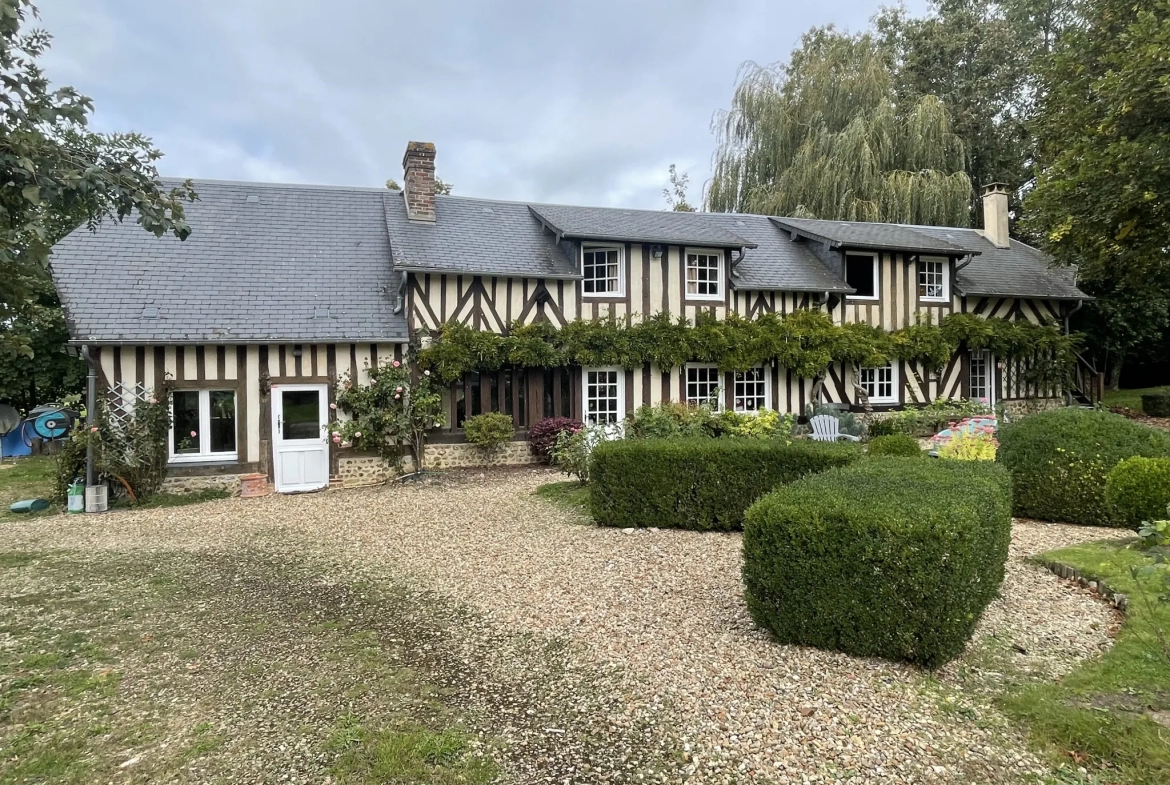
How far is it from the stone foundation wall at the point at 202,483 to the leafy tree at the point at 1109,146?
49.1ft

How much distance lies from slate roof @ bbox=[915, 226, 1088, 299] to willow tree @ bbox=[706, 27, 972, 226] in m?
1.15

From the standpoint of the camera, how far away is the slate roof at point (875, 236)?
1429 cm

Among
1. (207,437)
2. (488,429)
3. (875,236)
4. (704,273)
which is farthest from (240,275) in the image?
(875,236)

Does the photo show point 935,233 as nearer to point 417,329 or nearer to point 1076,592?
point 417,329

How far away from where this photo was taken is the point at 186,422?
35.0 feet

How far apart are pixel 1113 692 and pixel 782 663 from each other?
1.56m

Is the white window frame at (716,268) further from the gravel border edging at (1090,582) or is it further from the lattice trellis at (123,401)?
the lattice trellis at (123,401)

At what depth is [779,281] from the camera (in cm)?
1401

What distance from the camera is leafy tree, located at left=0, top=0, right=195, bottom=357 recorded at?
312cm

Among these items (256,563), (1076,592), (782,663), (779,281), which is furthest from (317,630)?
(779,281)

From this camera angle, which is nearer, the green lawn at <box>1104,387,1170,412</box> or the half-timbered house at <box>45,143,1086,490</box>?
the half-timbered house at <box>45,143,1086,490</box>

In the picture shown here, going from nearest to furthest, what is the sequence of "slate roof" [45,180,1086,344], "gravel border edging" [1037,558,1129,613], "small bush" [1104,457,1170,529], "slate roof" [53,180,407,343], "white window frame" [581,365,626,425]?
"gravel border edging" [1037,558,1129,613], "small bush" [1104,457,1170,529], "slate roof" [53,180,407,343], "slate roof" [45,180,1086,344], "white window frame" [581,365,626,425]

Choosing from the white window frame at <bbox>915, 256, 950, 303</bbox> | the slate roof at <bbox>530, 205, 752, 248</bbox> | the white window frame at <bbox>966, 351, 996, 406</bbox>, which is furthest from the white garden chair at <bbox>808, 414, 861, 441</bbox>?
the white window frame at <bbox>966, 351, 996, 406</bbox>

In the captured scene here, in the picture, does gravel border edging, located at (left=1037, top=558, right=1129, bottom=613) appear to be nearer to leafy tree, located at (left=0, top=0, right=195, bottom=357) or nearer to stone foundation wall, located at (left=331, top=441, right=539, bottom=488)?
leafy tree, located at (left=0, top=0, right=195, bottom=357)
